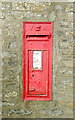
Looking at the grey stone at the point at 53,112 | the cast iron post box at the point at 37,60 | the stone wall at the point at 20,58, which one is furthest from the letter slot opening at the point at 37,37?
the grey stone at the point at 53,112

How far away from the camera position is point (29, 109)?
12.8 feet

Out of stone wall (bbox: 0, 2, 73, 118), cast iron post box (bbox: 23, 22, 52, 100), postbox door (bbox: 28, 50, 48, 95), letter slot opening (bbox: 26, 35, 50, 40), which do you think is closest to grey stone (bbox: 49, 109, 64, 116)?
stone wall (bbox: 0, 2, 73, 118)

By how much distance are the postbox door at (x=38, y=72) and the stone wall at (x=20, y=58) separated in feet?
0.53

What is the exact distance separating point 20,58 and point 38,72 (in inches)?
16.0

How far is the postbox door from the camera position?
149 inches

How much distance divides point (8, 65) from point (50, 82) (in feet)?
2.67

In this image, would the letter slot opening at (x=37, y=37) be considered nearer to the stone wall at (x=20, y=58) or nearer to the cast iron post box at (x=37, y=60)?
the cast iron post box at (x=37, y=60)

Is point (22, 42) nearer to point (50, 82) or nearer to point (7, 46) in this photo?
point (7, 46)

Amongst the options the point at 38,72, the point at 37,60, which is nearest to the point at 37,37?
the point at 37,60

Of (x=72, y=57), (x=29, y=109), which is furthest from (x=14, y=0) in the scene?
(x=29, y=109)

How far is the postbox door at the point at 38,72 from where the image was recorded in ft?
12.4

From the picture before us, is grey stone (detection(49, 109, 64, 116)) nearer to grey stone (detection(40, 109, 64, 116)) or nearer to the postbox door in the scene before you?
grey stone (detection(40, 109, 64, 116))

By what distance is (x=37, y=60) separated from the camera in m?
3.81

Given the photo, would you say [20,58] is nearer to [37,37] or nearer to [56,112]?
[37,37]
